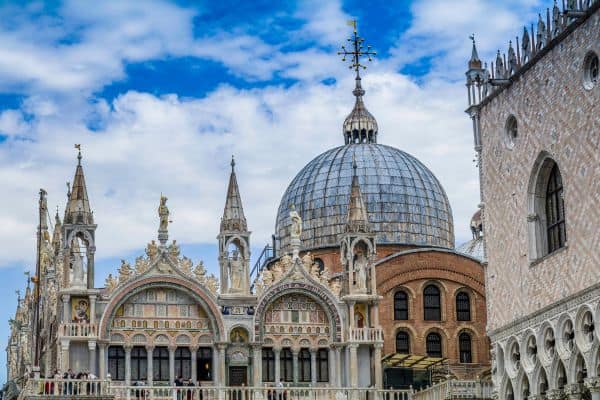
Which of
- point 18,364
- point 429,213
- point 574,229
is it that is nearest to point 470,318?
point 429,213

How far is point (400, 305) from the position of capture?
5094 cm

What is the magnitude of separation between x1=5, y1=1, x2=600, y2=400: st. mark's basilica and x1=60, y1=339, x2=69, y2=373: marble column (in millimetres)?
66

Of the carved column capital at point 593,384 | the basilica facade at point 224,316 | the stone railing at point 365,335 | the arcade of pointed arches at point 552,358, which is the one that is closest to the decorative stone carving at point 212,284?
the basilica facade at point 224,316

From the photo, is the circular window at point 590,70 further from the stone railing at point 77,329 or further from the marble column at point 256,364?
the stone railing at point 77,329

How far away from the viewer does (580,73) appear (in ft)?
107

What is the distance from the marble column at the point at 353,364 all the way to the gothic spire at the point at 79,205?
10002mm

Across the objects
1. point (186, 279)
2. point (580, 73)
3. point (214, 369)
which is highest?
point (580, 73)

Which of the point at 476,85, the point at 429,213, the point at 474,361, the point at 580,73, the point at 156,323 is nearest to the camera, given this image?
the point at 580,73

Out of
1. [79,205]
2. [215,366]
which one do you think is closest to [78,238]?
[79,205]

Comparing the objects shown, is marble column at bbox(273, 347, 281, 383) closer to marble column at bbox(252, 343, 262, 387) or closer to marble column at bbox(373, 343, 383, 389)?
marble column at bbox(252, 343, 262, 387)

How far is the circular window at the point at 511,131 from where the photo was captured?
121 ft

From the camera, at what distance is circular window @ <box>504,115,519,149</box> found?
1458 inches

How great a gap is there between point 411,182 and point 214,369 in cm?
1613

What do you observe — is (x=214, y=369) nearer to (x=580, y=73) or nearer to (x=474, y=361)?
(x=474, y=361)
